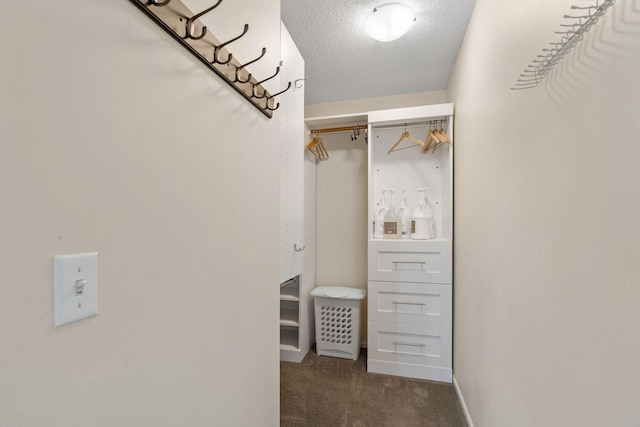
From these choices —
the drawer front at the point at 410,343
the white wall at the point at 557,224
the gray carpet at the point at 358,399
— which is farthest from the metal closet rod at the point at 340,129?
the gray carpet at the point at 358,399

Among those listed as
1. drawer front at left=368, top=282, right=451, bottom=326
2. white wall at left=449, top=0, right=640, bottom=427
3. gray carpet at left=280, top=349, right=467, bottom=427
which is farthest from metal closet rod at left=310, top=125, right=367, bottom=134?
gray carpet at left=280, top=349, right=467, bottom=427

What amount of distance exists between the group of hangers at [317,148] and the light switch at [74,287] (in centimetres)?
237

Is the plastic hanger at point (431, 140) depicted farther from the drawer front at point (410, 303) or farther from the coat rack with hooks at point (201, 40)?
the coat rack with hooks at point (201, 40)

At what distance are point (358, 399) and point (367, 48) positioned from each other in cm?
242

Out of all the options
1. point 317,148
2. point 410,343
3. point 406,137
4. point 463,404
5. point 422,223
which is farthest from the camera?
point 317,148

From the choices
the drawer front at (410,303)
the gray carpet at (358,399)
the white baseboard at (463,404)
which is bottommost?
the gray carpet at (358,399)

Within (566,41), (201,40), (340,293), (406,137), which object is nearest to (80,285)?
(201,40)

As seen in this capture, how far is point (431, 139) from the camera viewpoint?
2.44 meters

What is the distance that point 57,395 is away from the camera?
0.47 metres

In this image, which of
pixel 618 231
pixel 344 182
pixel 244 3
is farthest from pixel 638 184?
pixel 344 182

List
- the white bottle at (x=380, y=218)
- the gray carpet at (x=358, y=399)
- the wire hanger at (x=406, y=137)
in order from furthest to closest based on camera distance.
Answer: the white bottle at (x=380, y=218) < the wire hanger at (x=406, y=137) < the gray carpet at (x=358, y=399)

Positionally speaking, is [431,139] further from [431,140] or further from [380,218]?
[380,218]

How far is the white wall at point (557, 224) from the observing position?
0.59 metres

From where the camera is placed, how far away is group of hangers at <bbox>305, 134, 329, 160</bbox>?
2781 mm
